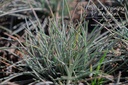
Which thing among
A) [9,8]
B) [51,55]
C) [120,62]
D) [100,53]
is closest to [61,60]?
[51,55]

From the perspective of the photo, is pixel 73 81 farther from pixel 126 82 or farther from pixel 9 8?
pixel 9 8

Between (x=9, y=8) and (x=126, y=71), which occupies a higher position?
(x=9, y=8)

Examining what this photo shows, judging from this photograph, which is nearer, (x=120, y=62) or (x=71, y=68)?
(x=71, y=68)

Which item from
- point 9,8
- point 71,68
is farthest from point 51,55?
point 9,8

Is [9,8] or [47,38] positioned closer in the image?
[47,38]

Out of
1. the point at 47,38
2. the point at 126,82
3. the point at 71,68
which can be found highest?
the point at 47,38

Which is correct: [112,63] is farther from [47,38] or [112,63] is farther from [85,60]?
[47,38]

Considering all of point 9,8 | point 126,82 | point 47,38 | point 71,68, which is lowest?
point 126,82

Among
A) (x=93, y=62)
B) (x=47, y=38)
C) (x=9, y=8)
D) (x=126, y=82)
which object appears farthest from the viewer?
(x=9, y=8)

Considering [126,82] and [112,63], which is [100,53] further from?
[126,82]

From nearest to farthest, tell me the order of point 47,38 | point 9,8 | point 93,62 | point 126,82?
point 126,82, point 93,62, point 47,38, point 9,8
